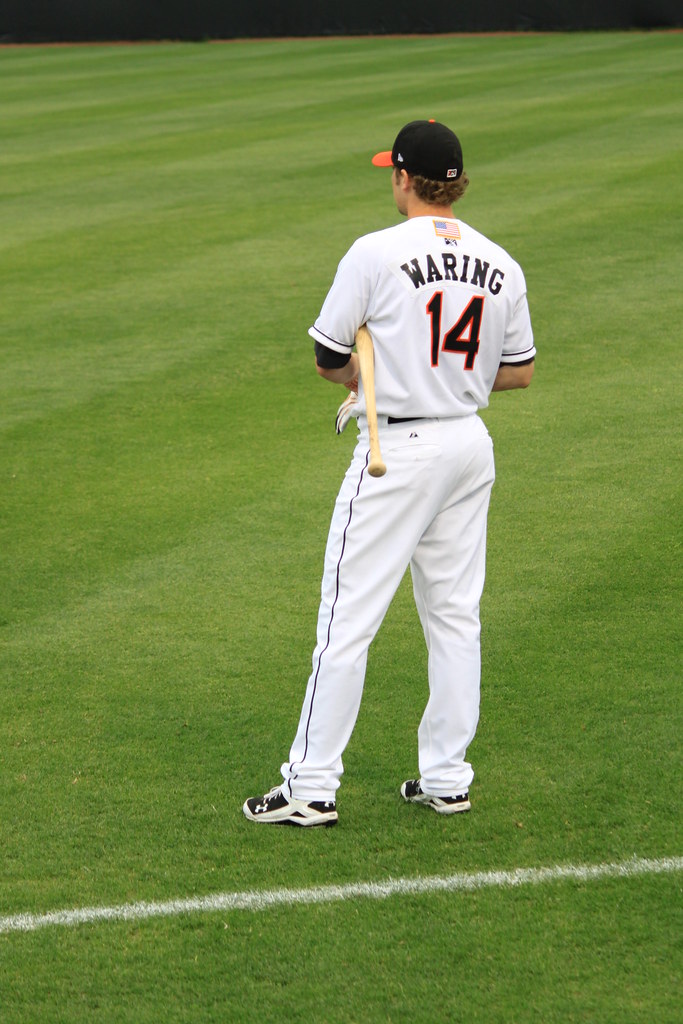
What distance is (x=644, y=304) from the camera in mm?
10477

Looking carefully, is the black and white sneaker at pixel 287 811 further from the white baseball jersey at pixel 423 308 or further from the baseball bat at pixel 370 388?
the white baseball jersey at pixel 423 308

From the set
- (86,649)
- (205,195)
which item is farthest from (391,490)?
(205,195)

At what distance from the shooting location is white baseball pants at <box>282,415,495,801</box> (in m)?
3.94

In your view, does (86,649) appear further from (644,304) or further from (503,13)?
(503,13)

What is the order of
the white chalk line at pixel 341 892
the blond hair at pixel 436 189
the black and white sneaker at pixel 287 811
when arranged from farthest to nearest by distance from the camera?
1. the black and white sneaker at pixel 287 811
2. the blond hair at pixel 436 189
3. the white chalk line at pixel 341 892

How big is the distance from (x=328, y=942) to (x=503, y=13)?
3396cm

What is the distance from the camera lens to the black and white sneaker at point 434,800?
416 cm

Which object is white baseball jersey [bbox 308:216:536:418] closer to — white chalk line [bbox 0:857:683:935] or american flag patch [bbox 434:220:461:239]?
american flag patch [bbox 434:220:461:239]

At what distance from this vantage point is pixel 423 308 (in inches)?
150

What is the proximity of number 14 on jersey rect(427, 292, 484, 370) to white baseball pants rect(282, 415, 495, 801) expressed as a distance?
224mm

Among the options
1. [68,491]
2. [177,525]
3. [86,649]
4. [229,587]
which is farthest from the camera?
[68,491]

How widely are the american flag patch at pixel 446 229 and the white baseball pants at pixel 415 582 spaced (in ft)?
1.82

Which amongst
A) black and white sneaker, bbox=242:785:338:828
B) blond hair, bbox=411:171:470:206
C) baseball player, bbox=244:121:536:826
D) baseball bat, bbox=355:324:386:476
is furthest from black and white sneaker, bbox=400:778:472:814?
blond hair, bbox=411:171:470:206

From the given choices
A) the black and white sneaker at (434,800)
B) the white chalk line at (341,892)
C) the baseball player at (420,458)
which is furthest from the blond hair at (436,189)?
the white chalk line at (341,892)
